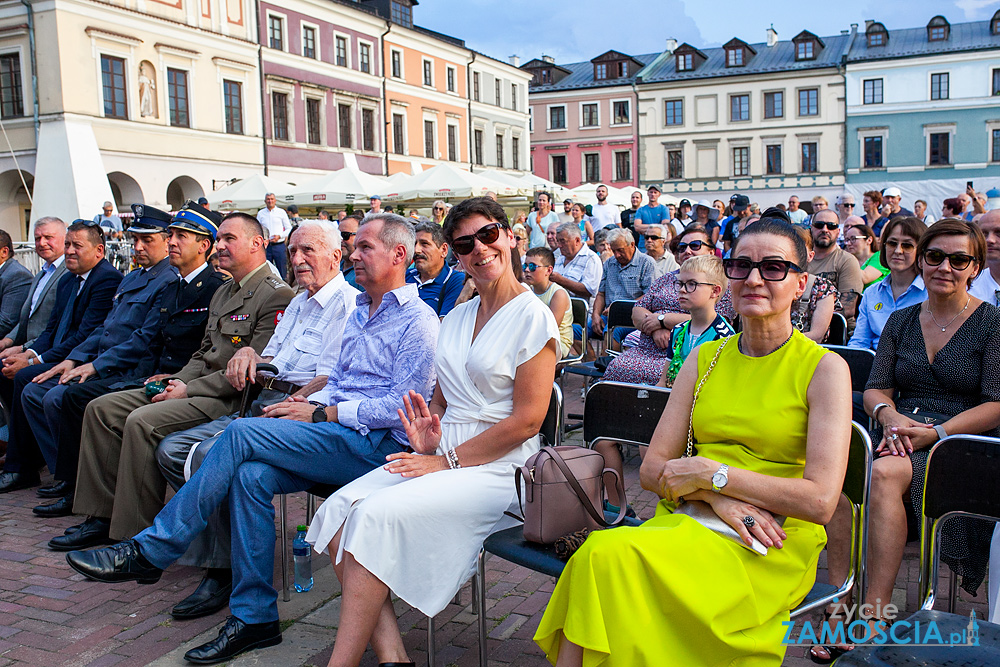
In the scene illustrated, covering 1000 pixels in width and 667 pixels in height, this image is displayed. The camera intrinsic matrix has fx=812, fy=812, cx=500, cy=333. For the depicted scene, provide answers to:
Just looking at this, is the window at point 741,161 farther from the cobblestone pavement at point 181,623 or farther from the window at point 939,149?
the cobblestone pavement at point 181,623

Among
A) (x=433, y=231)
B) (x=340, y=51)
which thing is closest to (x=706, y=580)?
(x=433, y=231)

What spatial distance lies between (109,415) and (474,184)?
619 inches

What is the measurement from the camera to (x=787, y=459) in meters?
2.55

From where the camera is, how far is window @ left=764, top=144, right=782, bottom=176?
4766cm

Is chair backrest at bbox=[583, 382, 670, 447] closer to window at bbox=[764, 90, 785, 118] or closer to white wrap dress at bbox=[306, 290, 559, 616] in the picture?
white wrap dress at bbox=[306, 290, 559, 616]

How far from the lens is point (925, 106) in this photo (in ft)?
145

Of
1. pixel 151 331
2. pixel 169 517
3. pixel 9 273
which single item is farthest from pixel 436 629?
pixel 9 273

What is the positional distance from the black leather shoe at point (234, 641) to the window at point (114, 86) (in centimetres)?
2484

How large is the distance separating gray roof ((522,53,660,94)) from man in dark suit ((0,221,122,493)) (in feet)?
155

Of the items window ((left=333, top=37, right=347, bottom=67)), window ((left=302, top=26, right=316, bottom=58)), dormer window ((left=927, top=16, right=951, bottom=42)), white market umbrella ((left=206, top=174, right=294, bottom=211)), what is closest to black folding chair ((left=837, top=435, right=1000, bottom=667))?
white market umbrella ((left=206, top=174, right=294, bottom=211))

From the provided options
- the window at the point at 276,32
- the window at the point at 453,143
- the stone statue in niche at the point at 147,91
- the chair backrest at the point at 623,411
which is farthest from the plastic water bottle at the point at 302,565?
the window at the point at 453,143

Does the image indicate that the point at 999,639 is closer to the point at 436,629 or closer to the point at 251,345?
the point at 436,629

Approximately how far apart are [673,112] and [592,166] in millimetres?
5920

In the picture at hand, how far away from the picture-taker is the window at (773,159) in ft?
156
